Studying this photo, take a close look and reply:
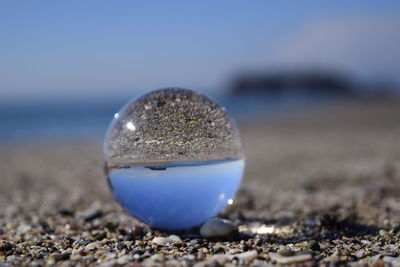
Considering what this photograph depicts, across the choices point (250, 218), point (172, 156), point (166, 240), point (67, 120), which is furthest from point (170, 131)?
point (67, 120)

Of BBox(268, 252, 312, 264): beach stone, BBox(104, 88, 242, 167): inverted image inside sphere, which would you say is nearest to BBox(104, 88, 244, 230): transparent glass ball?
BBox(104, 88, 242, 167): inverted image inside sphere

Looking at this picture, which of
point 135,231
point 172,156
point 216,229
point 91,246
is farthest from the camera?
point 135,231

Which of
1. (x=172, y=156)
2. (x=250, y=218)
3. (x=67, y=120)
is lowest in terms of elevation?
(x=250, y=218)

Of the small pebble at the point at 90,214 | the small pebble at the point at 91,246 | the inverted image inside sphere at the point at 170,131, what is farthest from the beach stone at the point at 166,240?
the small pebble at the point at 90,214

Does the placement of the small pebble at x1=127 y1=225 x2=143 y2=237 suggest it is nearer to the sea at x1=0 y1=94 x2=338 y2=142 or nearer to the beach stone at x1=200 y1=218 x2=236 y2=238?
the beach stone at x1=200 y1=218 x2=236 y2=238

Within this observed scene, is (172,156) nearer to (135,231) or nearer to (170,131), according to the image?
(170,131)

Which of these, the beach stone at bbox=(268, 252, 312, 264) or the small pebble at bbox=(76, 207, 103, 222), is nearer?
the beach stone at bbox=(268, 252, 312, 264)

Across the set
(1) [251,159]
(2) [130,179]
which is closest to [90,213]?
(2) [130,179]
